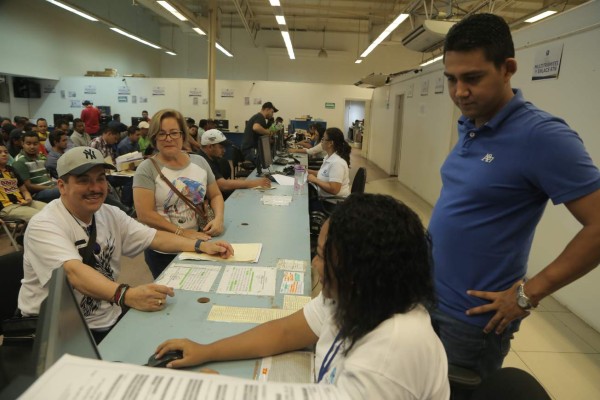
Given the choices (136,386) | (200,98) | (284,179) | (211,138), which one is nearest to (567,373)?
(136,386)

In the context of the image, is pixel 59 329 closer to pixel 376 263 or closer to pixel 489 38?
pixel 376 263

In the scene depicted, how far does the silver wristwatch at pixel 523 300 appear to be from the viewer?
1.07 m

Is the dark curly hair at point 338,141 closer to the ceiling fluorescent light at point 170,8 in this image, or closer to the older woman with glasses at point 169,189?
the older woman with glasses at point 169,189

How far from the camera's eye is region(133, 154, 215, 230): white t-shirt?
2113 millimetres

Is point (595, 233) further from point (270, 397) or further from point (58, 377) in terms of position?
point (58, 377)

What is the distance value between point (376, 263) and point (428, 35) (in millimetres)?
6380

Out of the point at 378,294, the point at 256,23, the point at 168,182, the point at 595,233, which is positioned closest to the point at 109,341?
the point at 378,294

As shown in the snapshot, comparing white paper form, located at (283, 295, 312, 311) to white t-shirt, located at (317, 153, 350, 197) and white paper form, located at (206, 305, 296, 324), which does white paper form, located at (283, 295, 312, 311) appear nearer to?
white paper form, located at (206, 305, 296, 324)

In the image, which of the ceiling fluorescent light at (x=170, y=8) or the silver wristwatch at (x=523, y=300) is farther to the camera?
the ceiling fluorescent light at (x=170, y=8)

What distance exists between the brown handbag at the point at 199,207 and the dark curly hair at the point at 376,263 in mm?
1567

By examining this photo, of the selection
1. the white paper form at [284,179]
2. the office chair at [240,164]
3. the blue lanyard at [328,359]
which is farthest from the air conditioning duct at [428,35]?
the blue lanyard at [328,359]

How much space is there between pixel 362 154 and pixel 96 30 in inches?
373

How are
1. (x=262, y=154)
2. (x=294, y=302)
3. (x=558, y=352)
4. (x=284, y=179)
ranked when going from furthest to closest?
(x=262, y=154) → (x=284, y=179) → (x=558, y=352) → (x=294, y=302)

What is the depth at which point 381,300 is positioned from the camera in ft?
2.49
